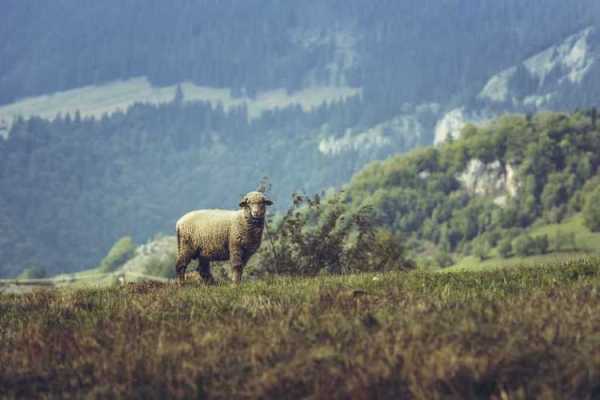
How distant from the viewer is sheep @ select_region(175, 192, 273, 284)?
16812 mm

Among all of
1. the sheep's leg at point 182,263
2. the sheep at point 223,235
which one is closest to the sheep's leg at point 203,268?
the sheep at point 223,235

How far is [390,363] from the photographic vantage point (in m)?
7.10

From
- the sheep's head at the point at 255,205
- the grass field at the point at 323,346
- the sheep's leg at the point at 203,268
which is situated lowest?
the grass field at the point at 323,346

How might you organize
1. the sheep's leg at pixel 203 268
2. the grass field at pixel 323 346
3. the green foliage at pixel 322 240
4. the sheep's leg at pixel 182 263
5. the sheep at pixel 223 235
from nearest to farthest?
1. the grass field at pixel 323 346
2. the sheep at pixel 223 235
3. the sheep's leg at pixel 182 263
4. the sheep's leg at pixel 203 268
5. the green foliage at pixel 322 240

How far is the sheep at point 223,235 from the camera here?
16812mm

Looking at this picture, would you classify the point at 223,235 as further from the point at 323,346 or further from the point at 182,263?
the point at 323,346

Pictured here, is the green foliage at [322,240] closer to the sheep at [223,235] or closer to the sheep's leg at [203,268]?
the sheep's leg at [203,268]

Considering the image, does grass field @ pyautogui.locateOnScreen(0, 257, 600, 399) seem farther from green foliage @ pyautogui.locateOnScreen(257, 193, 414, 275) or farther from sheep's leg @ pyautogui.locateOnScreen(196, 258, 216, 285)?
green foliage @ pyautogui.locateOnScreen(257, 193, 414, 275)

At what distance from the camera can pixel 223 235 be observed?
17.3 metres

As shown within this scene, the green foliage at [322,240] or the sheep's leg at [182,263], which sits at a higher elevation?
the green foliage at [322,240]

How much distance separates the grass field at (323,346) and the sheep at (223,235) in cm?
583

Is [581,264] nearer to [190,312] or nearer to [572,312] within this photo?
[572,312]

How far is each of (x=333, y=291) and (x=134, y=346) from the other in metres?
3.31

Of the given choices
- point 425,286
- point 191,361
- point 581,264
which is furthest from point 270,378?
point 581,264
